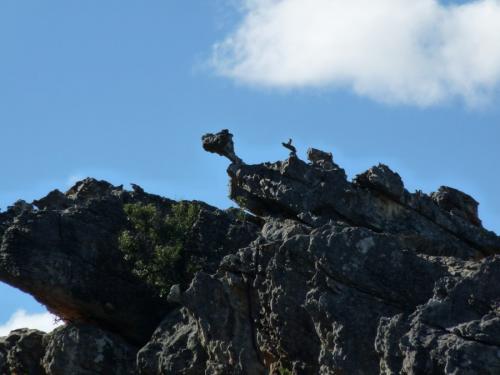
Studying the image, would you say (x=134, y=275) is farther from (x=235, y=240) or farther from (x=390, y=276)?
(x=390, y=276)

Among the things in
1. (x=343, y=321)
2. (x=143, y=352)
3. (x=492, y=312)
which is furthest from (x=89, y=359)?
(x=492, y=312)

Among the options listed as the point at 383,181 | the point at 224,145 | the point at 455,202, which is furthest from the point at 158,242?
the point at 455,202

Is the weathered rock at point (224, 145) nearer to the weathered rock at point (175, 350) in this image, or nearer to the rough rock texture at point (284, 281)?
the rough rock texture at point (284, 281)

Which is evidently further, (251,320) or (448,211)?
(448,211)

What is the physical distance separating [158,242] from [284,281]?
13331 mm

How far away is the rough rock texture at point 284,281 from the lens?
41.3 meters

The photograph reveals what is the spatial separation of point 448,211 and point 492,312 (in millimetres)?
22570

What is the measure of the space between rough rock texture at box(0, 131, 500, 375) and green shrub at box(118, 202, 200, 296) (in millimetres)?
745

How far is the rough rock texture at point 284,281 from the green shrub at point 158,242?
745mm

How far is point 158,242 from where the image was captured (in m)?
59.8

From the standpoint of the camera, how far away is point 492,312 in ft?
133

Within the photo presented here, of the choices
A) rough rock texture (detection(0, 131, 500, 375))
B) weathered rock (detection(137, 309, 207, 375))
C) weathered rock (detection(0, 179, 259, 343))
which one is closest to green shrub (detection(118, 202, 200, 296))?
weathered rock (detection(0, 179, 259, 343))

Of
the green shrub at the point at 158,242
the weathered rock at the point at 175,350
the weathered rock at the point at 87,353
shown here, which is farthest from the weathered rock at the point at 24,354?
the weathered rock at the point at 175,350

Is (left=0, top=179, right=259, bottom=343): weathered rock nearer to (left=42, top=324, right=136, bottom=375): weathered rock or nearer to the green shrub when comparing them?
the green shrub
